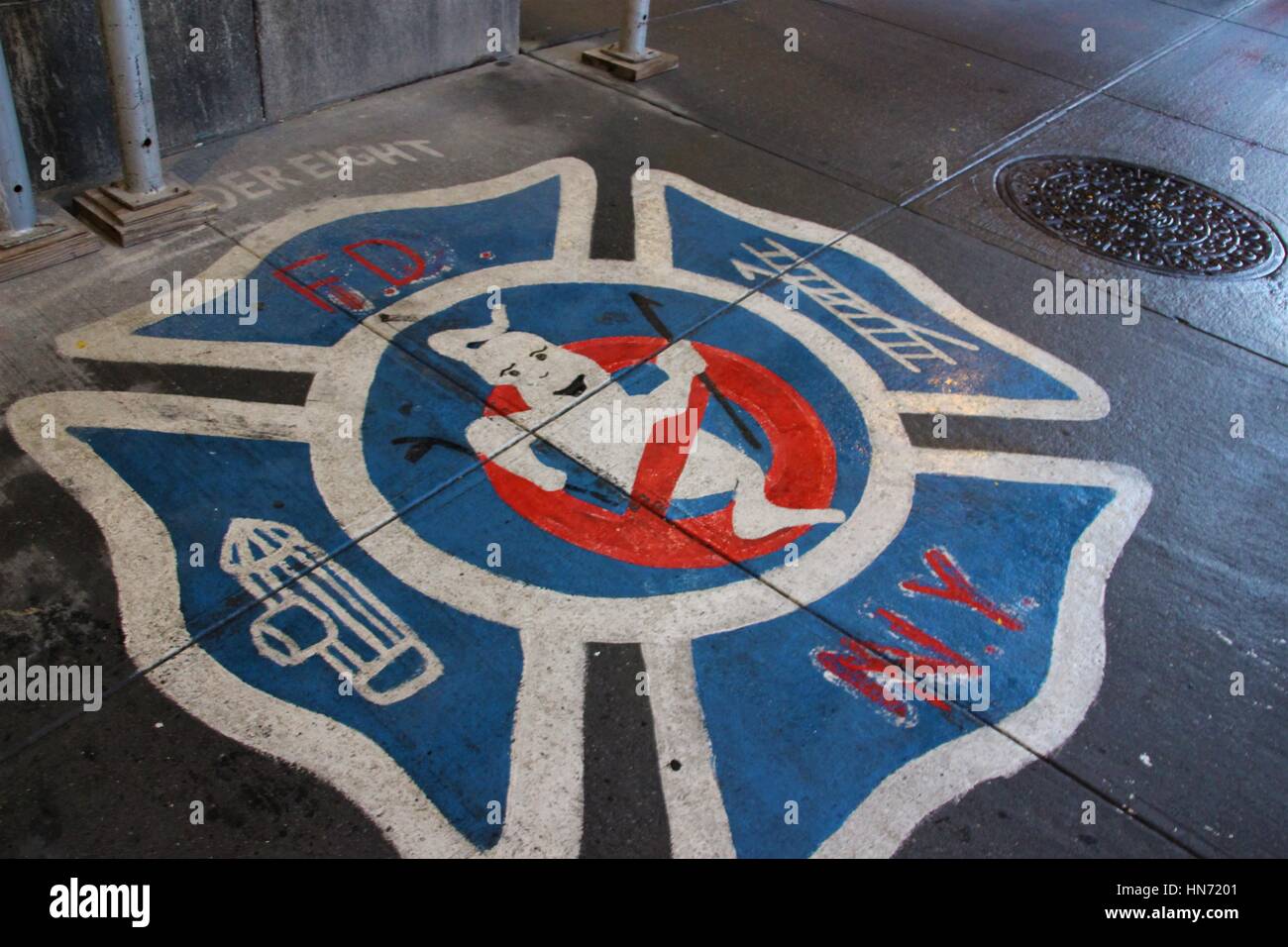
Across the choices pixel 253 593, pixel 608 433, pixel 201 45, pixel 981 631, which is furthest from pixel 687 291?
pixel 201 45

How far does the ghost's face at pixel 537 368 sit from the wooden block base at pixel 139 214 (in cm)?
172

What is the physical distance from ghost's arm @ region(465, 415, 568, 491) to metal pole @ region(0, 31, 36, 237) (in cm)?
231

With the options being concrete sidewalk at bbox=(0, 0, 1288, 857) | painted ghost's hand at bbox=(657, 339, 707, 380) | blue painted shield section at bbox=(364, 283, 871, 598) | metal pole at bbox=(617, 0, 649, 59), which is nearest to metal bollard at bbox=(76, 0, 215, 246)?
concrete sidewalk at bbox=(0, 0, 1288, 857)

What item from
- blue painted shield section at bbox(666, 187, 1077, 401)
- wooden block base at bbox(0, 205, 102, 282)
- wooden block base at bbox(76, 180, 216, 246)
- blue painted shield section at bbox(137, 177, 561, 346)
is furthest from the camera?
wooden block base at bbox(76, 180, 216, 246)

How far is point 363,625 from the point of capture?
3.19 m

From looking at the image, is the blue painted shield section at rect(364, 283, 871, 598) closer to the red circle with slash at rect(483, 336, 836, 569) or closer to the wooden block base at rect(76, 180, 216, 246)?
the red circle with slash at rect(483, 336, 836, 569)

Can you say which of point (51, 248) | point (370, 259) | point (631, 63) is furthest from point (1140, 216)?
point (51, 248)

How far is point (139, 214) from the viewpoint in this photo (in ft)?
15.6

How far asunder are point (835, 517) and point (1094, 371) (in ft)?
5.84

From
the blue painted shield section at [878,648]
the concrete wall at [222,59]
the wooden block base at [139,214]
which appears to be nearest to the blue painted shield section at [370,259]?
the wooden block base at [139,214]

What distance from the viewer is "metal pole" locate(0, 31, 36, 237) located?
4238 mm

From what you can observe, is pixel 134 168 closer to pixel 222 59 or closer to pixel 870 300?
pixel 222 59

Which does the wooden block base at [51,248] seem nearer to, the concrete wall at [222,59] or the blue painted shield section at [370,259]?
the concrete wall at [222,59]

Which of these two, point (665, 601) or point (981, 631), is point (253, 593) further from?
point (981, 631)
